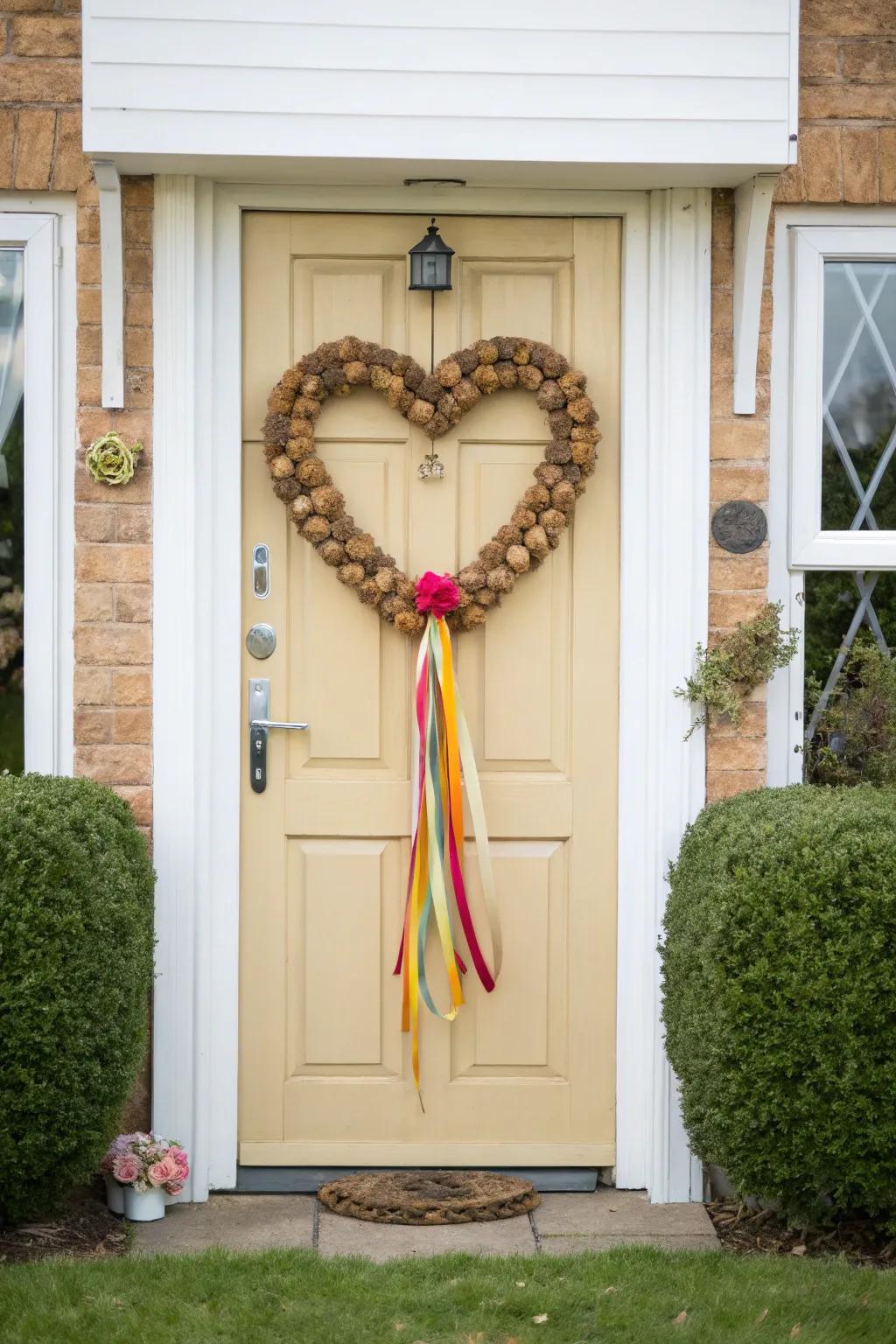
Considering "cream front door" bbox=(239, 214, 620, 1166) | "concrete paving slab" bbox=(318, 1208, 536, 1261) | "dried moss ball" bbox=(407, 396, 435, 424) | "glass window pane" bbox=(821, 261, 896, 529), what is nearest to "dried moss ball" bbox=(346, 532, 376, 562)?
"cream front door" bbox=(239, 214, 620, 1166)

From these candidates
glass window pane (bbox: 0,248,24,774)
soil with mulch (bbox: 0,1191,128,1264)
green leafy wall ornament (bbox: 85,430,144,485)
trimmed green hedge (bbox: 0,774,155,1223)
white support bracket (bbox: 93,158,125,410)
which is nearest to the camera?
trimmed green hedge (bbox: 0,774,155,1223)

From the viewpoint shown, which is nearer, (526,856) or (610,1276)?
(610,1276)

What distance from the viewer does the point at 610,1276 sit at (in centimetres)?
313

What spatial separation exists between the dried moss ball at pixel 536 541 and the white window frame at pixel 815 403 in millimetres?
Result: 668

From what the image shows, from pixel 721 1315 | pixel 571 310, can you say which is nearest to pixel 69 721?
pixel 571 310

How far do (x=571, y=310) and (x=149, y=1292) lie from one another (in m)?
2.57

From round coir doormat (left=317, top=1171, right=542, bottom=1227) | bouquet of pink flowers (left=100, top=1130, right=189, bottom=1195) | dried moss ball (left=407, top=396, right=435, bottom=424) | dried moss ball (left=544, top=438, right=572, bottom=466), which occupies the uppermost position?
dried moss ball (left=407, top=396, right=435, bottom=424)

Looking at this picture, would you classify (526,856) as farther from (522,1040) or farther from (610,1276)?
(610,1276)

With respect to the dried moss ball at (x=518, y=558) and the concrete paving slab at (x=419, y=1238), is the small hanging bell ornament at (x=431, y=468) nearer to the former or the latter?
the dried moss ball at (x=518, y=558)

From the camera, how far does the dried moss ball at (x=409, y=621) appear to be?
12.1 ft

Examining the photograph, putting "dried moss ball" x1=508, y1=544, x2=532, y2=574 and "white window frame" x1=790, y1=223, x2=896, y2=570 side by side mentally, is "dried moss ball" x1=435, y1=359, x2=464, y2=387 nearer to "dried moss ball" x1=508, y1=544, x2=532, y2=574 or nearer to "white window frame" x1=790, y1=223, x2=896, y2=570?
"dried moss ball" x1=508, y1=544, x2=532, y2=574

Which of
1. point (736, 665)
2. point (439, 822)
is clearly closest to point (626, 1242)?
point (439, 822)

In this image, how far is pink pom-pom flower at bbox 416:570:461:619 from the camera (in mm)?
3658

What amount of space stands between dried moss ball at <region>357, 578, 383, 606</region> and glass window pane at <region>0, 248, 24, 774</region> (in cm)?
89
